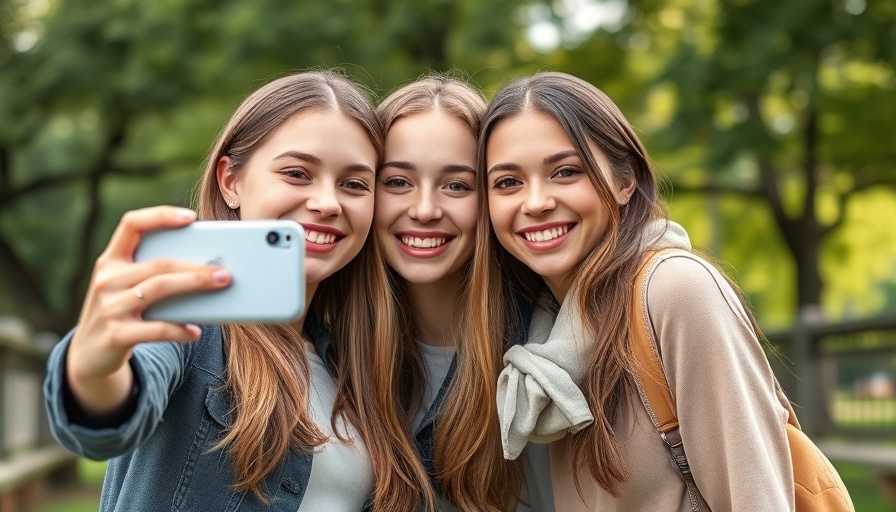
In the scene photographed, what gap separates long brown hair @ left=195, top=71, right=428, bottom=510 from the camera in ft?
9.12

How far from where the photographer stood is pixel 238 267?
1.96 m

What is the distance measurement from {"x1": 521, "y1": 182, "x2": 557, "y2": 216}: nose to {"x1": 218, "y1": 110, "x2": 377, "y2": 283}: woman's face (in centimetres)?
45

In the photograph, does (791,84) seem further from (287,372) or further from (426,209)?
(287,372)

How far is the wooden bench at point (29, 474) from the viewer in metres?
8.38

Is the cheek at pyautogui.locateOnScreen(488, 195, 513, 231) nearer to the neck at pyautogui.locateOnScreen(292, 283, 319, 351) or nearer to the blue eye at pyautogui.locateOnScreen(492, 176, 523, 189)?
the blue eye at pyautogui.locateOnScreen(492, 176, 523, 189)

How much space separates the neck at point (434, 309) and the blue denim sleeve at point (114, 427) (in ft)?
4.53

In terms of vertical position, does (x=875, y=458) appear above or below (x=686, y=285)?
below

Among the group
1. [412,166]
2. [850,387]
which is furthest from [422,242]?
[850,387]

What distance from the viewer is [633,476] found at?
2824 millimetres

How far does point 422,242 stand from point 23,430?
325 inches

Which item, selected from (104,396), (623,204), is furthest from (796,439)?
(104,396)

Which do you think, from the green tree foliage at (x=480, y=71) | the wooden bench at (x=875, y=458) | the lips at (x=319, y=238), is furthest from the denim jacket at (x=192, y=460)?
the wooden bench at (x=875, y=458)

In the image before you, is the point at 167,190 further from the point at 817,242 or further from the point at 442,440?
the point at 442,440

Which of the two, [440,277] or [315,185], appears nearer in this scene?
[315,185]
